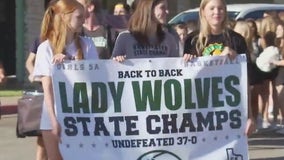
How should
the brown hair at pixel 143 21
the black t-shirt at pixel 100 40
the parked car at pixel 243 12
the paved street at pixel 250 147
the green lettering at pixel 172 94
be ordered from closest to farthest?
the green lettering at pixel 172 94 < the brown hair at pixel 143 21 < the black t-shirt at pixel 100 40 < the paved street at pixel 250 147 < the parked car at pixel 243 12

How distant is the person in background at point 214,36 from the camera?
6.07 metres

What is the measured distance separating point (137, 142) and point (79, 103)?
19.0 inches

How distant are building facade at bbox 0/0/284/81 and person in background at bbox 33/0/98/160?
1338 centimetres

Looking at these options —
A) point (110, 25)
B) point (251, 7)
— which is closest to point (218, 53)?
point (110, 25)

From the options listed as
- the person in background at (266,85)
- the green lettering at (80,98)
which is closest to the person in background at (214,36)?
the green lettering at (80,98)

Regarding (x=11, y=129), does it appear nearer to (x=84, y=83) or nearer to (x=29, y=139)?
(x=29, y=139)

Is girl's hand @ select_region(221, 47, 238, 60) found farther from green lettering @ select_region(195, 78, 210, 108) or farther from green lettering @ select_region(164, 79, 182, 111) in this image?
green lettering @ select_region(164, 79, 182, 111)

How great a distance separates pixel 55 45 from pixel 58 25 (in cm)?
14

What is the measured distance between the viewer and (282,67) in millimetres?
11398

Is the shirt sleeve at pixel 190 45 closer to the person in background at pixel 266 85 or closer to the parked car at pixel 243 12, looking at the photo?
the person in background at pixel 266 85

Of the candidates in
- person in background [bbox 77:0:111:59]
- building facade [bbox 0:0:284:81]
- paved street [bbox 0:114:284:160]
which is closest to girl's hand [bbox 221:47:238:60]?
person in background [bbox 77:0:111:59]

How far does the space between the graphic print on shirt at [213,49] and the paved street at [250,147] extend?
12.2 ft

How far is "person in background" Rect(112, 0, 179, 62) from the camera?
635 cm

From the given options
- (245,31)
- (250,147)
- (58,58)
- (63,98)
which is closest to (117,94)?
(63,98)
